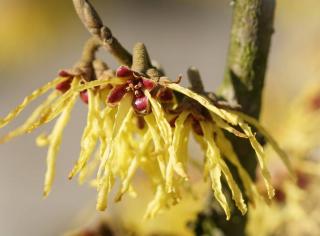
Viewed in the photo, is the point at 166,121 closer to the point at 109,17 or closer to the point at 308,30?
the point at 308,30

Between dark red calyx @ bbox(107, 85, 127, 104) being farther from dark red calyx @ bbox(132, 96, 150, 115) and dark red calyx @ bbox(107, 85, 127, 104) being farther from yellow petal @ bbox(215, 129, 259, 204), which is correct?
yellow petal @ bbox(215, 129, 259, 204)

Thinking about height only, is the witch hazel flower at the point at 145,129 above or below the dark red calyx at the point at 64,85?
below

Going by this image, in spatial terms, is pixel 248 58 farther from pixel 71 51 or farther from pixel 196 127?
pixel 71 51

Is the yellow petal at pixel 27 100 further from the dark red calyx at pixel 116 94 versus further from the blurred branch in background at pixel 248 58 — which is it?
the blurred branch in background at pixel 248 58

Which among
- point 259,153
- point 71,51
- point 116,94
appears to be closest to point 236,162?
point 259,153

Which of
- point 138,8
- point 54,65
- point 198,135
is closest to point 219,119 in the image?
point 198,135

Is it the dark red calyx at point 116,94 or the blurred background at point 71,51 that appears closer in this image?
the dark red calyx at point 116,94

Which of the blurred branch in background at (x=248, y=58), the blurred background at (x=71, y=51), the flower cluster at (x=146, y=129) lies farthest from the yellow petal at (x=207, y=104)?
the blurred background at (x=71, y=51)
